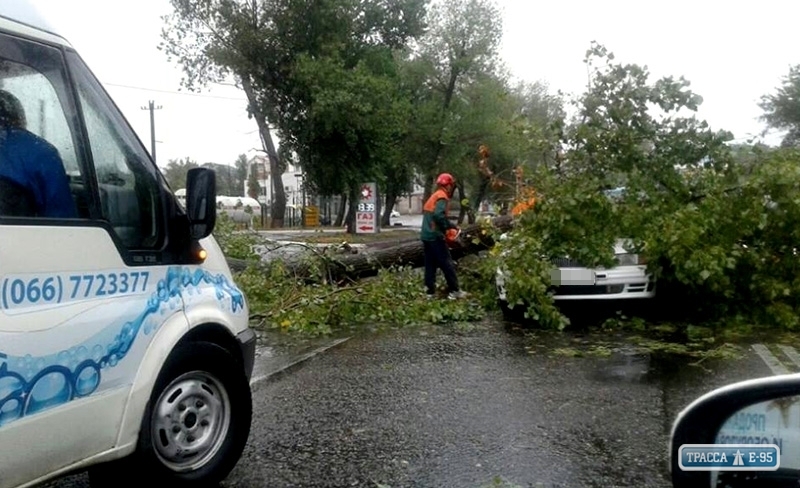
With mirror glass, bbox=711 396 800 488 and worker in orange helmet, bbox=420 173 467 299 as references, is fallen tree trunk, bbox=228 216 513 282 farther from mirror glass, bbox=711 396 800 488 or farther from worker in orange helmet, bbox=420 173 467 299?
mirror glass, bbox=711 396 800 488

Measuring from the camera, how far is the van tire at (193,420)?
3.75 metres

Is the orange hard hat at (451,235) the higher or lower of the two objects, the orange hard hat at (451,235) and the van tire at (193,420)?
the higher

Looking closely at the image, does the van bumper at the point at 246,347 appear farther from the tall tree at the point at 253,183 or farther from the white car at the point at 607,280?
the tall tree at the point at 253,183

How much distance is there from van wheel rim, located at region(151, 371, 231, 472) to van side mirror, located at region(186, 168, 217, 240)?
2.60 feet

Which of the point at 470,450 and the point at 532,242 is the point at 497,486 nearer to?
the point at 470,450

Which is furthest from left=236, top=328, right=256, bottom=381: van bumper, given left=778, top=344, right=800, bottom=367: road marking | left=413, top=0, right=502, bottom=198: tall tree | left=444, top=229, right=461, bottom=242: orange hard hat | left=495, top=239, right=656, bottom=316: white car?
left=413, top=0, right=502, bottom=198: tall tree

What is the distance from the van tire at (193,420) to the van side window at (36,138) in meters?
0.99

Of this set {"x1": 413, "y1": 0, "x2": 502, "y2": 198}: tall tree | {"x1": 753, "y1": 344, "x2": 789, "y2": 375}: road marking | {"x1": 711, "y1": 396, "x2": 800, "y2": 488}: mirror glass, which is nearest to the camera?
{"x1": 711, "y1": 396, "x2": 800, "y2": 488}: mirror glass

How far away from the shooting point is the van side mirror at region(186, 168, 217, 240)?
13.2 feet

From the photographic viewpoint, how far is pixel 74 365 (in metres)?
3.26

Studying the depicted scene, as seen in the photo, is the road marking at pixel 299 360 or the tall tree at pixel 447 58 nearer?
the road marking at pixel 299 360

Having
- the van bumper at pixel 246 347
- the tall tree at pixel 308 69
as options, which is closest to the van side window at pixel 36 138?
the van bumper at pixel 246 347

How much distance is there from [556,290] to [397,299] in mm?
2306

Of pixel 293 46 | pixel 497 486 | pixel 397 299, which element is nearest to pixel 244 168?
pixel 293 46
